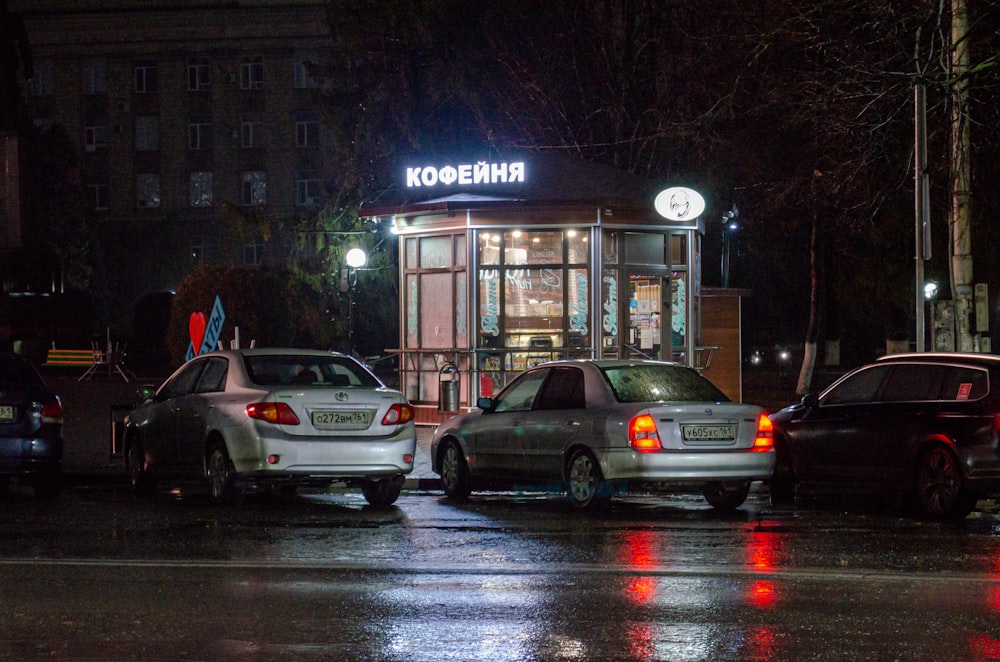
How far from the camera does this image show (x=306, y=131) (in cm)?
7619

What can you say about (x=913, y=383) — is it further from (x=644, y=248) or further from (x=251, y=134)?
(x=251, y=134)

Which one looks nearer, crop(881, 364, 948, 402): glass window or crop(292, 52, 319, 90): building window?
crop(881, 364, 948, 402): glass window

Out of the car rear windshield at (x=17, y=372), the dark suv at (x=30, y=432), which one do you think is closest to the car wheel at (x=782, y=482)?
the dark suv at (x=30, y=432)

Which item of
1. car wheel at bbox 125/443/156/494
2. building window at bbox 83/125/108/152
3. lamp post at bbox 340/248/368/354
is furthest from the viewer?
building window at bbox 83/125/108/152

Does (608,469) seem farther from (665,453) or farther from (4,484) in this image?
(4,484)

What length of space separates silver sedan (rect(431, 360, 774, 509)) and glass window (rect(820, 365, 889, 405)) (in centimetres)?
118

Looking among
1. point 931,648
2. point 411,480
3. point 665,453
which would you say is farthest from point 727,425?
point 931,648

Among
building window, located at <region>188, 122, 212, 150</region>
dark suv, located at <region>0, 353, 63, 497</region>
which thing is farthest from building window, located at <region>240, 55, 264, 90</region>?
dark suv, located at <region>0, 353, 63, 497</region>

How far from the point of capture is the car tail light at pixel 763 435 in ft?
49.0

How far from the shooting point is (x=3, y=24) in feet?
80.2

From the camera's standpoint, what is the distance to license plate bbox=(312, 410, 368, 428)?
14.9m

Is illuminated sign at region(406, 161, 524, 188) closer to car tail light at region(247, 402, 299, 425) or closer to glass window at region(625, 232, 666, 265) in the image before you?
glass window at region(625, 232, 666, 265)

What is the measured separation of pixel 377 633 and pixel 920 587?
361 centimetres

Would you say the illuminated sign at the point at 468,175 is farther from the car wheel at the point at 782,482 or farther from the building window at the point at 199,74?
the building window at the point at 199,74
